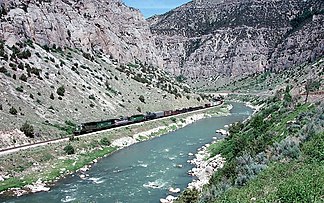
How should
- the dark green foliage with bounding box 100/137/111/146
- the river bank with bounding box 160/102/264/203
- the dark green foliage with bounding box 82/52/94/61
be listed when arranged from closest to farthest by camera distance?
1. the river bank with bounding box 160/102/264/203
2. the dark green foliage with bounding box 100/137/111/146
3. the dark green foliage with bounding box 82/52/94/61

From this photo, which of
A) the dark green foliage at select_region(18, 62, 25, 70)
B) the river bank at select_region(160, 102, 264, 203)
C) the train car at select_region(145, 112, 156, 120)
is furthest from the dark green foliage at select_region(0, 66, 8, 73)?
the river bank at select_region(160, 102, 264, 203)

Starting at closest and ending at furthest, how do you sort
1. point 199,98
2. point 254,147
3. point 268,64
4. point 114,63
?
point 254,147 < point 114,63 < point 199,98 < point 268,64

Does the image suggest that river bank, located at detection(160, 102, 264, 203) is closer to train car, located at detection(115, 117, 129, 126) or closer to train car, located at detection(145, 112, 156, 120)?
train car, located at detection(115, 117, 129, 126)

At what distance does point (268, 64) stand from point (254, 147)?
164 meters

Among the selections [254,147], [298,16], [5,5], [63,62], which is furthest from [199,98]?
[298,16]

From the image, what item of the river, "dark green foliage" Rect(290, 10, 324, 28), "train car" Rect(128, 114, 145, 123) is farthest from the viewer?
"dark green foliage" Rect(290, 10, 324, 28)

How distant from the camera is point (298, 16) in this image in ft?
637

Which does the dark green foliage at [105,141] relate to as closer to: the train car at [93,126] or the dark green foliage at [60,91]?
the train car at [93,126]

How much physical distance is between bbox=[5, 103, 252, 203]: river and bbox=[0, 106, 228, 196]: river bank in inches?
53.5

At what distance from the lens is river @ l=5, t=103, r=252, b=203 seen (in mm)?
A: 31047

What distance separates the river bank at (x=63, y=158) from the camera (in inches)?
1358

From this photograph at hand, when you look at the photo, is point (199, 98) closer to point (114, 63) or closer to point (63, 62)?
point (114, 63)

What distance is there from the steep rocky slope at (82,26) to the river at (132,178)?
3929cm

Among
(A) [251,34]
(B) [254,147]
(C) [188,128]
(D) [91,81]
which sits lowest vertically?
(C) [188,128]
